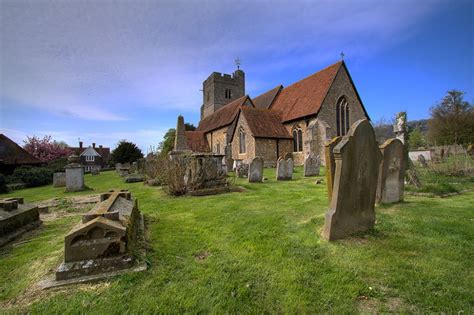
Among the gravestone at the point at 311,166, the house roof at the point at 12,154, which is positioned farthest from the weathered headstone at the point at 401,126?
the house roof at the point at 12,154

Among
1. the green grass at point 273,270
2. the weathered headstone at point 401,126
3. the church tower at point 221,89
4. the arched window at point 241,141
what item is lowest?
the green grass at point 273,270

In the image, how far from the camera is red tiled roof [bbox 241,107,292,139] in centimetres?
2119

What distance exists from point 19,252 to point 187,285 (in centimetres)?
307

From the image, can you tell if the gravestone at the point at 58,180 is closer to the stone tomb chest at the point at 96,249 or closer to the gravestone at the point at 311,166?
the stone tomb chest at the point at 96,249

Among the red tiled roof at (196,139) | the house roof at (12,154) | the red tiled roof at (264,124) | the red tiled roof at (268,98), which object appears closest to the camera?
the house roof at (12,154)

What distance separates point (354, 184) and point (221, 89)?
37783mm

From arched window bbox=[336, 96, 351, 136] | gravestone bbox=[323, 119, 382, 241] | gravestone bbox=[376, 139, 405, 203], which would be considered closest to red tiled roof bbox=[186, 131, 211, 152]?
arched window bbox=[336, 96, 351, 136]

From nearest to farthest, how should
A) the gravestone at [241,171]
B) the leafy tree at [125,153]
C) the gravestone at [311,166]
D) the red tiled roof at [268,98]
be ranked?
the gravestone at [311,166]
the gravestone at [241,171]
the red tiled roof at [268,98]
the leafy tree at [125,153]

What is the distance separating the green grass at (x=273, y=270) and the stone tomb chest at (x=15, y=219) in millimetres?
307

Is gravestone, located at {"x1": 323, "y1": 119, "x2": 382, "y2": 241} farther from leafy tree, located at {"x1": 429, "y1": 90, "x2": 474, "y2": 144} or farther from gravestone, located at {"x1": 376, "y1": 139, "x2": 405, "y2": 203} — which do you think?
leafy tree, located at {"x1": 429, "y1": 90, "x2": 474, "y2": 144}

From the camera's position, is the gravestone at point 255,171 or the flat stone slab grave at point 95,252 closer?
the flat stone slab grave at point 95,252

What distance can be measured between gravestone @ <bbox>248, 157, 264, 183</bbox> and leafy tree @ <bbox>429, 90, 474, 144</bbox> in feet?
109

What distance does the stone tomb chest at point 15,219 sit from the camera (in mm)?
4153

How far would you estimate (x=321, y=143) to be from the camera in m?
20.4
